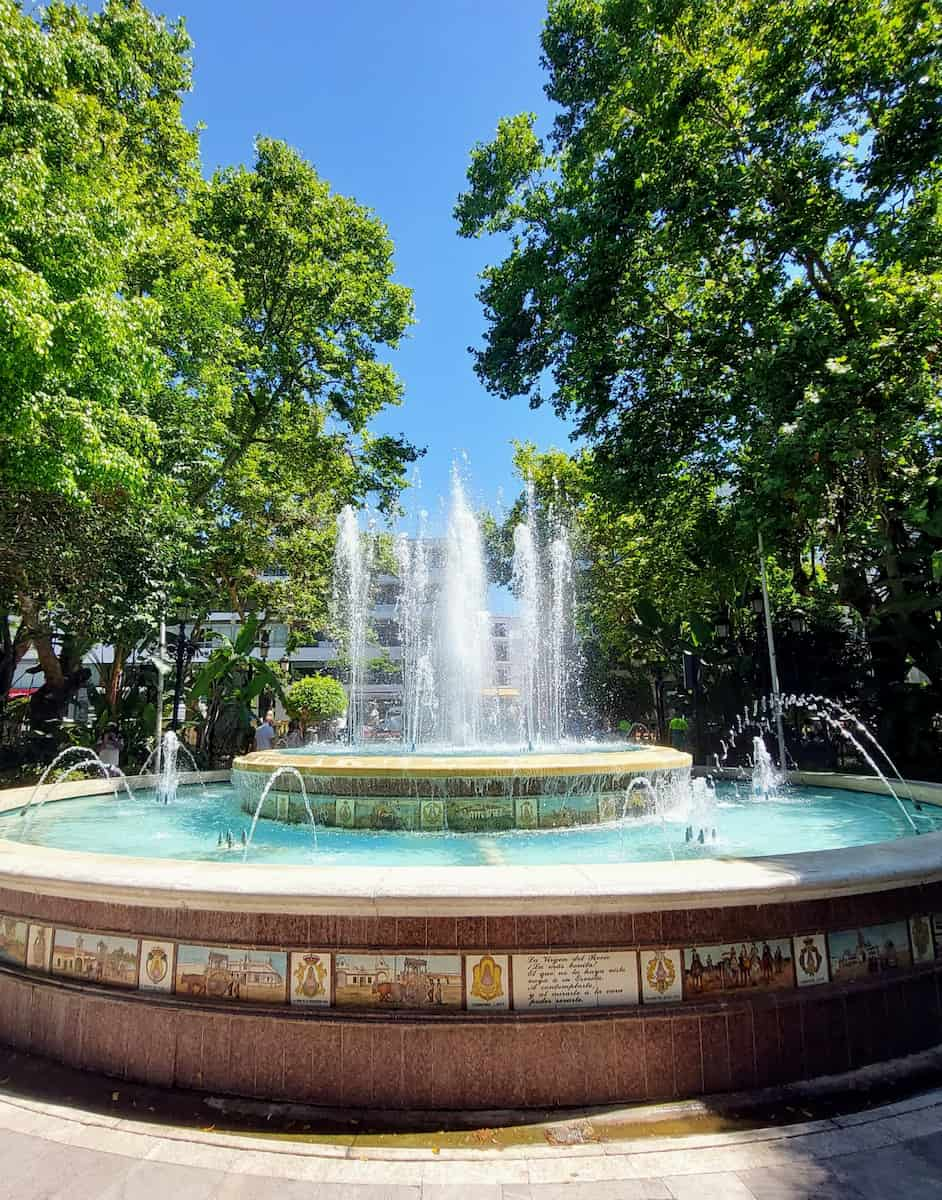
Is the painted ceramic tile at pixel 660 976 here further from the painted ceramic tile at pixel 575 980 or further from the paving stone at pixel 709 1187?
the paving stone at pixel 709 1187

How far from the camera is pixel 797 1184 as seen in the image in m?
2.67

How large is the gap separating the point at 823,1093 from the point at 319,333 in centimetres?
1971

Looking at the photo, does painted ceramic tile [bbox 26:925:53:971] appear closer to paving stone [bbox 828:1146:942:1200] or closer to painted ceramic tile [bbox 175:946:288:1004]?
painted ceramic tile [bbox 175:946:288:1004]

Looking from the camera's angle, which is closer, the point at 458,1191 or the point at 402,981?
the point at 458,1191

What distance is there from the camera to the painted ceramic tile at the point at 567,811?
6684 mm

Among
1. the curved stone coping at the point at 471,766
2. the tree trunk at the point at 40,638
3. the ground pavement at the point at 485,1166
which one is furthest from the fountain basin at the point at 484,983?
the tree trunk at the point at 40,638

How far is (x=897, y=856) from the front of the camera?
3.84 meters

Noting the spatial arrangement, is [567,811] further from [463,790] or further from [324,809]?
[324,809]

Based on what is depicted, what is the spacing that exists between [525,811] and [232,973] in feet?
12.0

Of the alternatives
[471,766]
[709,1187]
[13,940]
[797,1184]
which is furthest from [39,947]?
[797,1184]

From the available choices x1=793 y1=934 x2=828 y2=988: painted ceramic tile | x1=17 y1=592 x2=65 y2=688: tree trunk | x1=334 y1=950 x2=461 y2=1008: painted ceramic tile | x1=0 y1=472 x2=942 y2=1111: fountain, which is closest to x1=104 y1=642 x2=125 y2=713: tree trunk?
x1=17 y1=592 x2=65 y2=688: tree trunk

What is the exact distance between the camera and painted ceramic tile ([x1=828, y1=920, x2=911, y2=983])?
3.55 m

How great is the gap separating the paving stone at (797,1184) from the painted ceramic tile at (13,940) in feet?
12.5

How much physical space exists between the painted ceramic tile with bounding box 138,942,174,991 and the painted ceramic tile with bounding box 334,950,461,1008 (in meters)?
0.91
